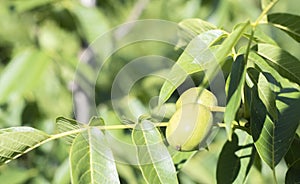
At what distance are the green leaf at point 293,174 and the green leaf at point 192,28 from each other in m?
0.22

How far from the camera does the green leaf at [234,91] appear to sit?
623 millimetres

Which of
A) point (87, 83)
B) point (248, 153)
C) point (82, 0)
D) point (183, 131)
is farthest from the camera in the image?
point (82, 0)

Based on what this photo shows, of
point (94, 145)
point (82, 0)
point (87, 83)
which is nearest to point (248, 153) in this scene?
point (94, 145)

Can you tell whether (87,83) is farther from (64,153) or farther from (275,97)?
(275,97)

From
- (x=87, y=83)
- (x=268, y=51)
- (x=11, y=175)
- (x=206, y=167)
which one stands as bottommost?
(x=206, y=167)

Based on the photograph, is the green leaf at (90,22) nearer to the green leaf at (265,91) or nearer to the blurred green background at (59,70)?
the blurred green background at (59,70)

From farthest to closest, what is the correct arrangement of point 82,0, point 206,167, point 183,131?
point 82,0
point 206,167
point 183,131

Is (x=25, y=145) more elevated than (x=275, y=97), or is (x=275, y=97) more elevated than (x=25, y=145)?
(x=25, y=145)

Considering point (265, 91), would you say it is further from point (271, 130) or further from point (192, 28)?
point (192, 28)

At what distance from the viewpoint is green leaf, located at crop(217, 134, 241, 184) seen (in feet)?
2.79

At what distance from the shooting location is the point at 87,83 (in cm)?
168

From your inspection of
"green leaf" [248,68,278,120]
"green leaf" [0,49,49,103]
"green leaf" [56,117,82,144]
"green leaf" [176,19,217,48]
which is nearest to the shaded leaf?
"green leaf" [248,68,278,120]

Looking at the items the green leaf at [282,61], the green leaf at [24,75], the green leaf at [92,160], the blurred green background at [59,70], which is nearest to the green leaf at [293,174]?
the green leaf at [282,61]

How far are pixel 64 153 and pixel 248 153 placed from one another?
2.54 ft
